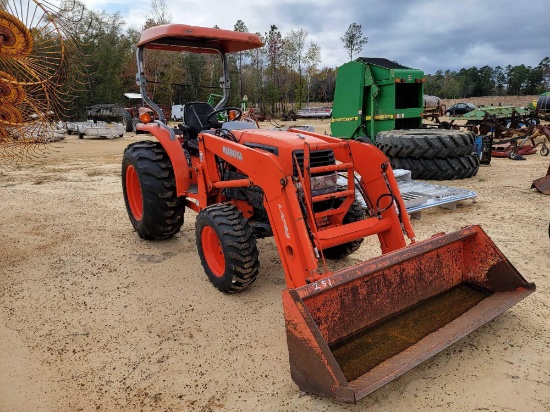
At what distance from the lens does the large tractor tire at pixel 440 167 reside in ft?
25.4

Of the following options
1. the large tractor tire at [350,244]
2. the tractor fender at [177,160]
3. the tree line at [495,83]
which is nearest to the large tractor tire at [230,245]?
the tractor fender at [177,160]

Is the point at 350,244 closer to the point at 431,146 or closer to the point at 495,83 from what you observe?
the point at 431,146

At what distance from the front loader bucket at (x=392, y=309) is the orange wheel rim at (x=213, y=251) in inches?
51.3

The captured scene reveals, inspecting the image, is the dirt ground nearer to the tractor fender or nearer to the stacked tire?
the tractor fender

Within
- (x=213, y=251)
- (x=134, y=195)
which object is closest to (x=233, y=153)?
(x=213, y=251)

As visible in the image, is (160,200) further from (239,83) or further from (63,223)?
(239,83)

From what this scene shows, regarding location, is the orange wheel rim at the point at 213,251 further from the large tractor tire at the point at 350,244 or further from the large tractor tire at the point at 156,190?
the large tractor tire at the point at 350,244

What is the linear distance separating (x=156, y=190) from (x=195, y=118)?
0.87 metres

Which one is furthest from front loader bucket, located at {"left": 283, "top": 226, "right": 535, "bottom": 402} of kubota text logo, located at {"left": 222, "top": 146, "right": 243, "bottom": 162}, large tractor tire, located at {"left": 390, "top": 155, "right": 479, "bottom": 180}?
large tractor tire, located at {"left": 390, "top": 155, "right": 479, "bottom": 180}

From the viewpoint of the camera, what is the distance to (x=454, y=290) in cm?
314

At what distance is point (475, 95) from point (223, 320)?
60.1 m

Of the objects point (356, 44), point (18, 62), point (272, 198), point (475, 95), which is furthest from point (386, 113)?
point (475, 95)

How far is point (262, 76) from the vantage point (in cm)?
4012

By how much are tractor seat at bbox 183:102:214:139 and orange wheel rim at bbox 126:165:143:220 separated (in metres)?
1.05
